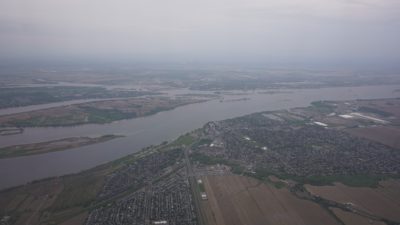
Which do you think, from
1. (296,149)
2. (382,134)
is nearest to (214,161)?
(296,149)

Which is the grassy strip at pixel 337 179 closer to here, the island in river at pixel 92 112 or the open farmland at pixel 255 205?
the open farmland at pixel 255 205

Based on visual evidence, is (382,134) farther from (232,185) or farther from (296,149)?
(232,185)

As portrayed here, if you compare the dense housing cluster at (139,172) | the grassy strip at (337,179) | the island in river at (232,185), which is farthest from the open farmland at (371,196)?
the dense housing cluster at (139,172)

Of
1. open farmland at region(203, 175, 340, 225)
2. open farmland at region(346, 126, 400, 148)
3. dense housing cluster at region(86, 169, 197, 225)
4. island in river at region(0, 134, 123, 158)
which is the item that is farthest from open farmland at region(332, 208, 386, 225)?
island in river at region(0, 134, 123, 158)

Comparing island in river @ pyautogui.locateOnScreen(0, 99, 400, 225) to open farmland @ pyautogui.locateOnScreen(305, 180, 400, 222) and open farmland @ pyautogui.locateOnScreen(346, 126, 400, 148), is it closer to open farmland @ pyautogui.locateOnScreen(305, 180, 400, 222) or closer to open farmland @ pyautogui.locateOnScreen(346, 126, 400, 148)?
open farmland @ pyautogui.locateOnScreen(305, 180, 400, 222)

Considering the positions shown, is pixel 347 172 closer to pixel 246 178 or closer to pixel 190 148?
pixel 246 178

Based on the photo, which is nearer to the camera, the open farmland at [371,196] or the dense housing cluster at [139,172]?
the open farmland at [371,196]
